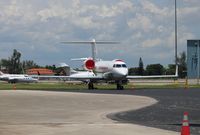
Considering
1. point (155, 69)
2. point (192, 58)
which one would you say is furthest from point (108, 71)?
point (155, 69)

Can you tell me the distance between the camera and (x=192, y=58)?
108 m

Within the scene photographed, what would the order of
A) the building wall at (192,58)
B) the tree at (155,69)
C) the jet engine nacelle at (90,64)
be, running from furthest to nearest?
1. the tree at (155,69)
2. the building wall at (192,58)
3. the jet engine nacelle at (90,64)

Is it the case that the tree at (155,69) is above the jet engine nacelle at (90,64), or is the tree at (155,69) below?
above

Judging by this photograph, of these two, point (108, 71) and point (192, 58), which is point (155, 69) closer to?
point (192, 58)

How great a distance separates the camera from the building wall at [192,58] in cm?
10766

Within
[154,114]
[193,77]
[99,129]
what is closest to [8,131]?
[99,129]

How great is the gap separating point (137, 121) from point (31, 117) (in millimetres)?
4380

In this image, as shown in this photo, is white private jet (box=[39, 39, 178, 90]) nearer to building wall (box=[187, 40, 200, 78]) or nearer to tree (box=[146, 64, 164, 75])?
building wall (box=[187, 40, 200, 78])

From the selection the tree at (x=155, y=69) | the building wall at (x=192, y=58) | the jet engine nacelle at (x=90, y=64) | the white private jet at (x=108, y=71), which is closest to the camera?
the white private jet at (x=108, y=71)

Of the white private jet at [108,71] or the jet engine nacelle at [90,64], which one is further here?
the jet engine nacelle at [90,64]

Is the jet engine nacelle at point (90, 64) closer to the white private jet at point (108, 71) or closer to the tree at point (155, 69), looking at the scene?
the white private jet at point (108, 71)

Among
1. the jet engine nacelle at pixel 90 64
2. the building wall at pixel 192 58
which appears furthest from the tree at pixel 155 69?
the jet engine nacelle at pixel 90 64

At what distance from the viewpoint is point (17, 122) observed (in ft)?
59.9

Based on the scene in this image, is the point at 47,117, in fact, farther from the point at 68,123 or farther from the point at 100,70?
the point at 100,70
